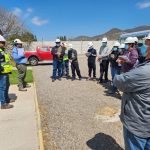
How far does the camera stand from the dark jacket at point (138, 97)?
Result: 3330mm

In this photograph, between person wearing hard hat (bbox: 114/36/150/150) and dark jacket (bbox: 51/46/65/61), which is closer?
person wearing hard hat (bbox: 114/36/150/150)

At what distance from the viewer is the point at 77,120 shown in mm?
7559

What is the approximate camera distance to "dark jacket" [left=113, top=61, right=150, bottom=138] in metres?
3.33

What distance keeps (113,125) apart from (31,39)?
31.1m

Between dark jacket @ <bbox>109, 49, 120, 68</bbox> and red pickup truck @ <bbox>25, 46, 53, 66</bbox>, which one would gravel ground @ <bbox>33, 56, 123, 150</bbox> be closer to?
dark jacket @ <bbox>109, 49, 120, 68</bbox>

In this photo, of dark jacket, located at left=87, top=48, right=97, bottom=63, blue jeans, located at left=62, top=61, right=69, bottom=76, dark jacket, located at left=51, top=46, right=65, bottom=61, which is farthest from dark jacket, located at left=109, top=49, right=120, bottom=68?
blue jeans, located at left=62, top=61, right=69, bottom=76

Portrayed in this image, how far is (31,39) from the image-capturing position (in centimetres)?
3719

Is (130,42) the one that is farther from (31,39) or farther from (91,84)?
(31,39)

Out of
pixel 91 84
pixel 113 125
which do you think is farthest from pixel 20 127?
pixel 91 84

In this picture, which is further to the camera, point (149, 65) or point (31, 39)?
point (31, 39)

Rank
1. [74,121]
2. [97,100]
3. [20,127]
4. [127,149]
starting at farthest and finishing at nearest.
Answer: [97,100] → [74,121] → [20,127] → [127,149]

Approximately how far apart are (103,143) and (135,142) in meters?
2.45

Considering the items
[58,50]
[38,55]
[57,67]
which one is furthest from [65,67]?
[38,55]

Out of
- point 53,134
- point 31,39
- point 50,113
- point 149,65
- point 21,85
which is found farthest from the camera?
point 31,39
